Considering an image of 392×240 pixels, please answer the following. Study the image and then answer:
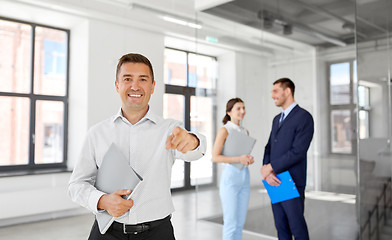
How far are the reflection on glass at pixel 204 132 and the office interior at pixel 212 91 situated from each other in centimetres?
1

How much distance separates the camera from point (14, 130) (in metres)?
4.94

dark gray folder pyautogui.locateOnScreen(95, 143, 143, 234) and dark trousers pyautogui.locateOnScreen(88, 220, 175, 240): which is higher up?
dark gray folder pyautogui.locateOnScreen(95, 143, 143, 234)

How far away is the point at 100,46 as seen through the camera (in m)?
5.15

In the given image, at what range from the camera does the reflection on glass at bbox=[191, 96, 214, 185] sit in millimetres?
4320

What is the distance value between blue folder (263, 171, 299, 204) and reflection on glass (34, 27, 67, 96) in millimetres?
4139

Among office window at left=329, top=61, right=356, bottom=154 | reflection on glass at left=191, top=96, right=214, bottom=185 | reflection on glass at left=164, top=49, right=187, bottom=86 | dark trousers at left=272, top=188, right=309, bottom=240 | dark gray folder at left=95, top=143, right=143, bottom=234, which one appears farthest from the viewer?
reflection on glass at left=164, top=49, right=187, bottom=86

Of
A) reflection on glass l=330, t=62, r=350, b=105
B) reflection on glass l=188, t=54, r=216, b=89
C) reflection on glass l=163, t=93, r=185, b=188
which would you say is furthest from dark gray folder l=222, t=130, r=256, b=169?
reflection on glass l=163, t=93, r=185, b=188

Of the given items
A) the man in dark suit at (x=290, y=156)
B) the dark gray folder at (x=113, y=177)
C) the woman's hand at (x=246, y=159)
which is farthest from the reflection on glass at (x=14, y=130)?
the dark gray folder at (x=113, y=177)

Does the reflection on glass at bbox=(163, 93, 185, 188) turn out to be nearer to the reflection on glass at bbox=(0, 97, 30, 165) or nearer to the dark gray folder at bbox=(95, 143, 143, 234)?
the reflection on glass at bbox=(0, 97, 30, 165)

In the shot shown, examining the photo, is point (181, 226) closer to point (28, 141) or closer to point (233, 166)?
point (233, 166)

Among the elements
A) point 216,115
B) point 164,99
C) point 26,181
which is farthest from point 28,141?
point 216,115

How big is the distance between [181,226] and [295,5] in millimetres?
3061

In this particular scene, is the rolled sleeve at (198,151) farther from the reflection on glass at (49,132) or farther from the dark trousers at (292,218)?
the reflection on glass at (49,132)

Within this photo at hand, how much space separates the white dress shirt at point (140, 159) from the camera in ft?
4.27
